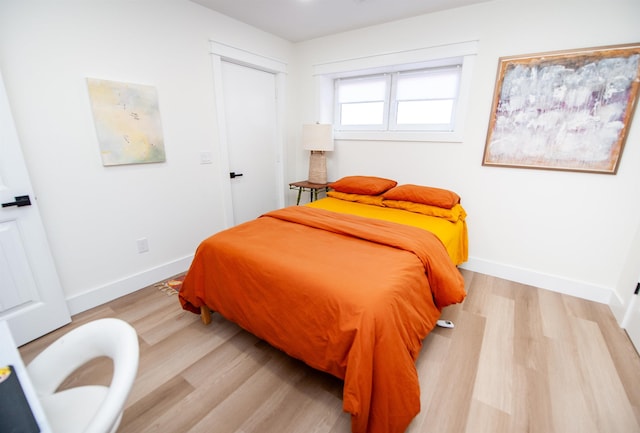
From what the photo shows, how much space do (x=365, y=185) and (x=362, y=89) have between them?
132cm

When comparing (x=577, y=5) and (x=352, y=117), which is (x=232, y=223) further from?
(x=577, y=5)

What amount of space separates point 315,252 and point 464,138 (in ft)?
6.58

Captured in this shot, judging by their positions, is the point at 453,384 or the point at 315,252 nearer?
the point at 453,384

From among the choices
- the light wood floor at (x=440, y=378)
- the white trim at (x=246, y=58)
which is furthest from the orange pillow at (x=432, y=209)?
the white trim at (x=246, y=58)

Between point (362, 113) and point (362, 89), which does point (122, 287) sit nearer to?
point (362, 113)

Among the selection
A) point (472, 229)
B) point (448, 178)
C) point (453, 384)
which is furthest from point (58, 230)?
point (472, 229)

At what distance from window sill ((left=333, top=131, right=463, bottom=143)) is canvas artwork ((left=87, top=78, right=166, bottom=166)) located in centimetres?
202

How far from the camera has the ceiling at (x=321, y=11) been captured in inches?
95.7

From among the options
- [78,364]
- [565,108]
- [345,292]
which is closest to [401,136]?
[565,108]

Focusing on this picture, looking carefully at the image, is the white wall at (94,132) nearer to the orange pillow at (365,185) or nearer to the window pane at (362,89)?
the window pane at (362,89)

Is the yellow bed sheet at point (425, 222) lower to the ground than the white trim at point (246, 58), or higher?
lower

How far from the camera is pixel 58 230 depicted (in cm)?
194

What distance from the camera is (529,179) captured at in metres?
2.42

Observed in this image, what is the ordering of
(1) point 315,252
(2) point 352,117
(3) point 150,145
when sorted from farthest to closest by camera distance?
1. (2) point 352,117
2. (3) point 150,145
3. (1) point 315,252
